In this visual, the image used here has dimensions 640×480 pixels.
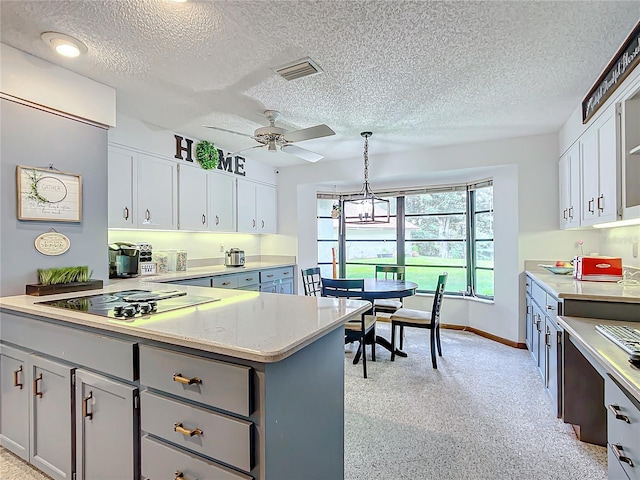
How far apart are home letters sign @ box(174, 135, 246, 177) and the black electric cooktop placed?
1.79m

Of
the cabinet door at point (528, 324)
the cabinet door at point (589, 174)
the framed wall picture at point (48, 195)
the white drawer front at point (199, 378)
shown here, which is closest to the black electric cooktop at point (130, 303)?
the white drawer front at point (199, 378)

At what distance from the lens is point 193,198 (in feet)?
13.5

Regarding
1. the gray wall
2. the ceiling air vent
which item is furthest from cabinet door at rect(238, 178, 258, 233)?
the ceiling air vent

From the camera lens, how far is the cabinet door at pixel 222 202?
4.41m

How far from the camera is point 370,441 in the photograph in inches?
86.7

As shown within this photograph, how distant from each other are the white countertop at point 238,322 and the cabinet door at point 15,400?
29cm

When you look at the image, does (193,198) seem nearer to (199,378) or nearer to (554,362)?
(199,378)

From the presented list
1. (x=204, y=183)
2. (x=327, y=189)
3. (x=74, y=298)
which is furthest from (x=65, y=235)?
(x=327, y=189)

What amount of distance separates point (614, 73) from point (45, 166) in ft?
12.8

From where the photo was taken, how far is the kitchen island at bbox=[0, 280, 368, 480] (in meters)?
1.19

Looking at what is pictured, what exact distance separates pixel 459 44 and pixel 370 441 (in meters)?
2.62

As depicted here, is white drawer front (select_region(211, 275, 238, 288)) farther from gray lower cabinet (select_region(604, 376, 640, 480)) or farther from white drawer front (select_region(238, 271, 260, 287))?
gray lower cabinet (select_region(604, 376, 640, 480))

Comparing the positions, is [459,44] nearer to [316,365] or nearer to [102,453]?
[316,365]

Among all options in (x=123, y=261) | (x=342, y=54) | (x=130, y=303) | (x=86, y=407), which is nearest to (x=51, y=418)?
(x=86, y=407)
